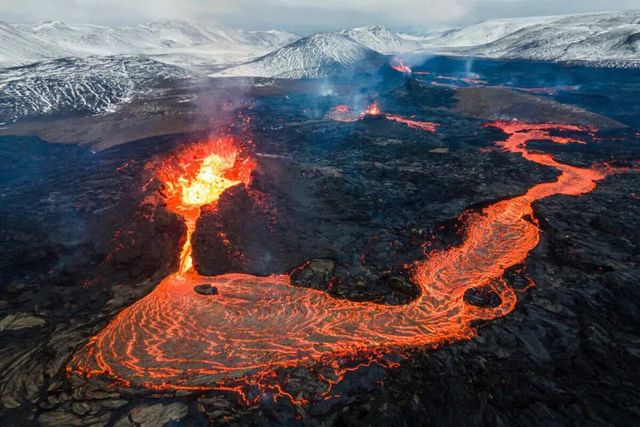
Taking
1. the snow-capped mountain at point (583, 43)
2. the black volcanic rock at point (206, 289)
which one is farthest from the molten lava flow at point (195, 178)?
the snow-capped mountain at point (583, 43)

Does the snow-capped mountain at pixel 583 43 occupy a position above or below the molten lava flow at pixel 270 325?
above

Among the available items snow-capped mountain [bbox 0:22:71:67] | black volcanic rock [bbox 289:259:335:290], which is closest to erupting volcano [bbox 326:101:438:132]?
black volcanic rock [bbox 289:259:335:290]

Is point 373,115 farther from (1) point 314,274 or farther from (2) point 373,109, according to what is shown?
(1) point 314,274

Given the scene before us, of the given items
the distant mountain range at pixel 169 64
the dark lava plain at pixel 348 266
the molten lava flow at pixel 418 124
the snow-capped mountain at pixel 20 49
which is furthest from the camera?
the snow-capped mountain at pixel 20 49

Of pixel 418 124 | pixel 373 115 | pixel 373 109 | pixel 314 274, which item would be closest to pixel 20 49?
pixel 373 109

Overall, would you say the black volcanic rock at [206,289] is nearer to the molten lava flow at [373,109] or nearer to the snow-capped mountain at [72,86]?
the molten lava flow at [373,109]

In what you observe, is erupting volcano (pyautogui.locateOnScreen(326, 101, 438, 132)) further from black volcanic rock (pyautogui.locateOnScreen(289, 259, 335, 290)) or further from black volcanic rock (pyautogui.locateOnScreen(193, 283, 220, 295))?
black volcanic rock (pyautogui.locateOnScreen(193, 283, 220, 295))
